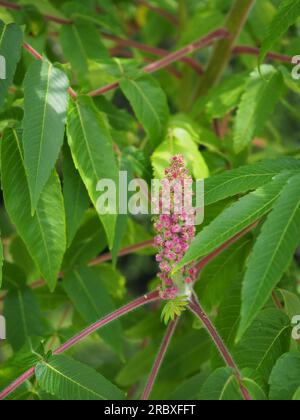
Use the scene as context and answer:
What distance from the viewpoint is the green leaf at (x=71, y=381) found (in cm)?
94

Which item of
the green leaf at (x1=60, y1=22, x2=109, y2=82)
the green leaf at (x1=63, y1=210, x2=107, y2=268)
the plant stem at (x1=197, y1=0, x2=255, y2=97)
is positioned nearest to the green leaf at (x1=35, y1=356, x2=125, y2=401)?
the green leaf at (x1=63, y1=210, x2=107, y2=268)

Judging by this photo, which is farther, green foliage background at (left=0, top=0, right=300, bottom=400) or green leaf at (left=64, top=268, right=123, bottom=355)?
green leaf at (left=64, top=268, right=123, bottom=355)

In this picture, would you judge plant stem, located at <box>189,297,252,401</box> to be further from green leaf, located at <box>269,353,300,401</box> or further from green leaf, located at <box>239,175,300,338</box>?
green leaf, located at <box>239,175,300,338</box>

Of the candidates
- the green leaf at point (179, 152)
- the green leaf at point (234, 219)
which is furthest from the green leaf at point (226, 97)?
the green leaf at point (234, 219)

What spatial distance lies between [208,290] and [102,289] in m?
0.19

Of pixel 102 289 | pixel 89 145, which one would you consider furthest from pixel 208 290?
pixel 89 145

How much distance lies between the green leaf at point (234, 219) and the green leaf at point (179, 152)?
0.27m

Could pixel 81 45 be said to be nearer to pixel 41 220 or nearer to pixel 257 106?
pixel 257 106

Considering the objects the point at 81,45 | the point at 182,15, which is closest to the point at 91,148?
the point at 81,45

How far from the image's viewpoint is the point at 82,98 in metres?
1.08

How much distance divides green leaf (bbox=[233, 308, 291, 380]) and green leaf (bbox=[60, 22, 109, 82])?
0.62 metres

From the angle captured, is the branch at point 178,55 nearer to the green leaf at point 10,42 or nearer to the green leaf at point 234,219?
the green leaf at point 10,42

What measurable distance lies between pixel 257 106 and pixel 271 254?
1.61 feet

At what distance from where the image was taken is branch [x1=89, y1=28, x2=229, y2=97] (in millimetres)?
1218
